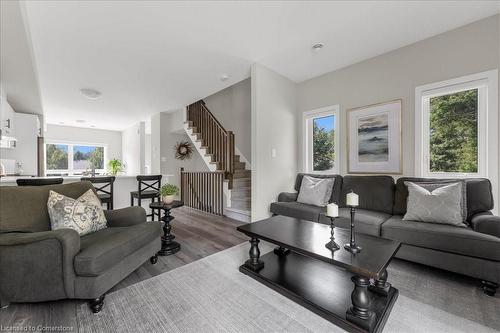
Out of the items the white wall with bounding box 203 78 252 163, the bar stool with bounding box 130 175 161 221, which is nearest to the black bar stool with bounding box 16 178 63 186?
the bar stool with bounding box 130 175 161 221

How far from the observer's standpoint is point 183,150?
6.32 metres

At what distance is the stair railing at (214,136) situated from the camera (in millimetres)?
4195

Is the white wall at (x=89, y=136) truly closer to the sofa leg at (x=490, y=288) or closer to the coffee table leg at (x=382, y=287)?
the coffee table leg at (x=382, y=287)

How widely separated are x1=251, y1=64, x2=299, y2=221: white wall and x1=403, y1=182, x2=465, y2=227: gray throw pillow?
6.10ft

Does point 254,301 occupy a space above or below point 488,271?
below

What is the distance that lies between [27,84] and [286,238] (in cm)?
468

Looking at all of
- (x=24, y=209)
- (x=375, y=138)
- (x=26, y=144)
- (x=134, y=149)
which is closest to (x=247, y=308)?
(x=24, y=209)

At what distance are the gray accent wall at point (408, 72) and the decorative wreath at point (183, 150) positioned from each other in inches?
158

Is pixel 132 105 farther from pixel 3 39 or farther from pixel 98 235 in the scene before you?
pixel 98 235

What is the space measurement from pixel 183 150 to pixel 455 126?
19.4ft

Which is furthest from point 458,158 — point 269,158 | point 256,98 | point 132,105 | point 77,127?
point 77,127

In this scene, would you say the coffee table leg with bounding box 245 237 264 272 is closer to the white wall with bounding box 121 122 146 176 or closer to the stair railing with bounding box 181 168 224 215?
the stair railing with bounding box 181 168 224 215

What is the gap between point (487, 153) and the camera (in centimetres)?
233

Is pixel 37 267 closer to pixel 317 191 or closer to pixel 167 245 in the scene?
pixel 167 245
